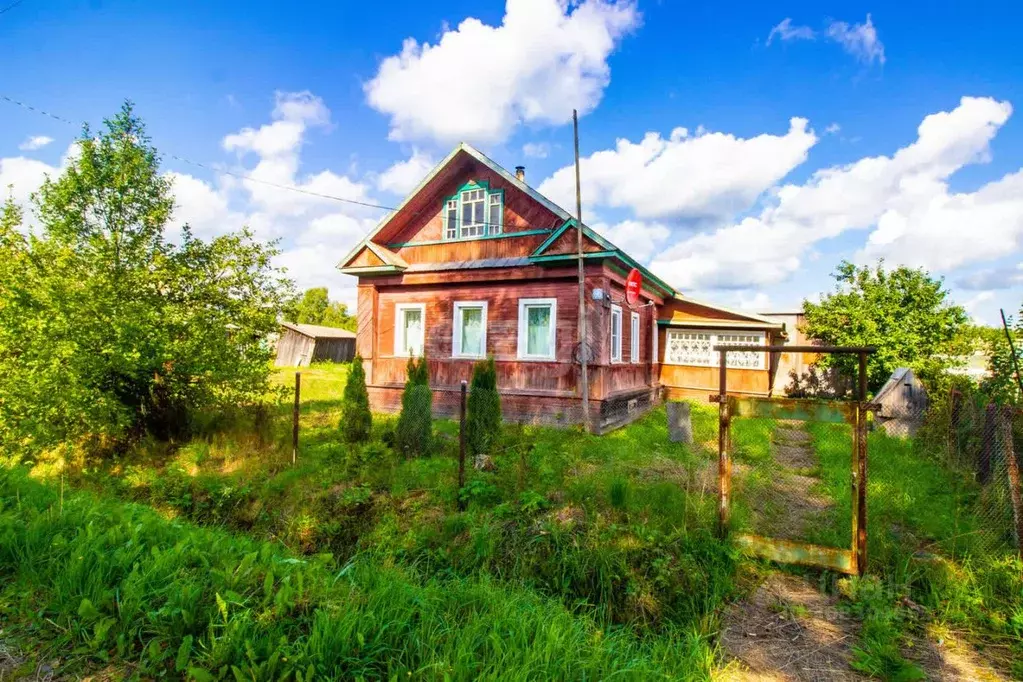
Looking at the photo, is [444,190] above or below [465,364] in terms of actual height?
above

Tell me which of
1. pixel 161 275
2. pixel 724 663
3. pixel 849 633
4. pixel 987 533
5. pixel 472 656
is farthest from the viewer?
pixel 161 275

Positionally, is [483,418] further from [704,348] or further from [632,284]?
[704,348]

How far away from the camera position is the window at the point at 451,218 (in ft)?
40.8

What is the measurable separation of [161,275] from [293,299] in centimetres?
225

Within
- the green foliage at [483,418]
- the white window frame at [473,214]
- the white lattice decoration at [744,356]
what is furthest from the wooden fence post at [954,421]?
the white window frame at [473,214]

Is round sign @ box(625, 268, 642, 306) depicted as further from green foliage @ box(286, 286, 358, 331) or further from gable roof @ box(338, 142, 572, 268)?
green foliage @ box(286, 286, 358, 331)

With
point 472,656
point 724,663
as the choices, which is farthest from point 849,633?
point 472,656

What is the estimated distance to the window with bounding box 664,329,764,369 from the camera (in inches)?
637

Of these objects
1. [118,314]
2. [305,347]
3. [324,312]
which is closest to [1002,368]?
[118,314]

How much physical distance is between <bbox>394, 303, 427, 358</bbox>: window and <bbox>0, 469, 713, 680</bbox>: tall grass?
366 inches

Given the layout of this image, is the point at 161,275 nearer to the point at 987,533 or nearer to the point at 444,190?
the point at 444,190

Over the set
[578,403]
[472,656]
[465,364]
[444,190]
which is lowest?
[472,656]

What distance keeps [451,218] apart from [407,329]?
3194 mm

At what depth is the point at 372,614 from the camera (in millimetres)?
2803
